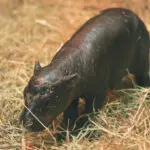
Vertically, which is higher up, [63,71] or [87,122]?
[63,71]

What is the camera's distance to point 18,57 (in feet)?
18.0

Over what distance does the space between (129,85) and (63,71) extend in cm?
158

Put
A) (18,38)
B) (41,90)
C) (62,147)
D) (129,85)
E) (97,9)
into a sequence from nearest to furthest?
1. (41,90)
2. (62,147)
3. (129,85)
4. (18,38)
5. (97,9)

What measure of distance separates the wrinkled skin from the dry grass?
0.24 meters

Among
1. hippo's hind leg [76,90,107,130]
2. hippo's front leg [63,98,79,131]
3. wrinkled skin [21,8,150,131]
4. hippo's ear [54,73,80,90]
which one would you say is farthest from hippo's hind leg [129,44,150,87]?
hippo's ear [54,73,80,90]

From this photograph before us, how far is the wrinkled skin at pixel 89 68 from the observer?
3.52 m

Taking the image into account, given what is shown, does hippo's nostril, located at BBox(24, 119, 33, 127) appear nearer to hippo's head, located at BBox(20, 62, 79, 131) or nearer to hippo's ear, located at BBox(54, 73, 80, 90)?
hippo's head, located at BBox(20, 62, 79, 131)

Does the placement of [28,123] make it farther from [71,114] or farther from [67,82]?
[71,114]

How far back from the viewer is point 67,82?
3604 millimetres

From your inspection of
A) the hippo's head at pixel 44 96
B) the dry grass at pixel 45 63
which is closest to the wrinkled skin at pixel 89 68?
the hippo's head at pixel 44 96

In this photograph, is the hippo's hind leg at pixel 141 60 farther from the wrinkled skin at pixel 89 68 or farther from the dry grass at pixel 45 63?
the dry grass at pixel 45 63

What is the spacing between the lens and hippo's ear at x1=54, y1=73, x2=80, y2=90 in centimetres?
353

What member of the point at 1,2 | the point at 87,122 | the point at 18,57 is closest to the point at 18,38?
the point at 18,57

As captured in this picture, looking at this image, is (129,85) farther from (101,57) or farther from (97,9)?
(97,9)
